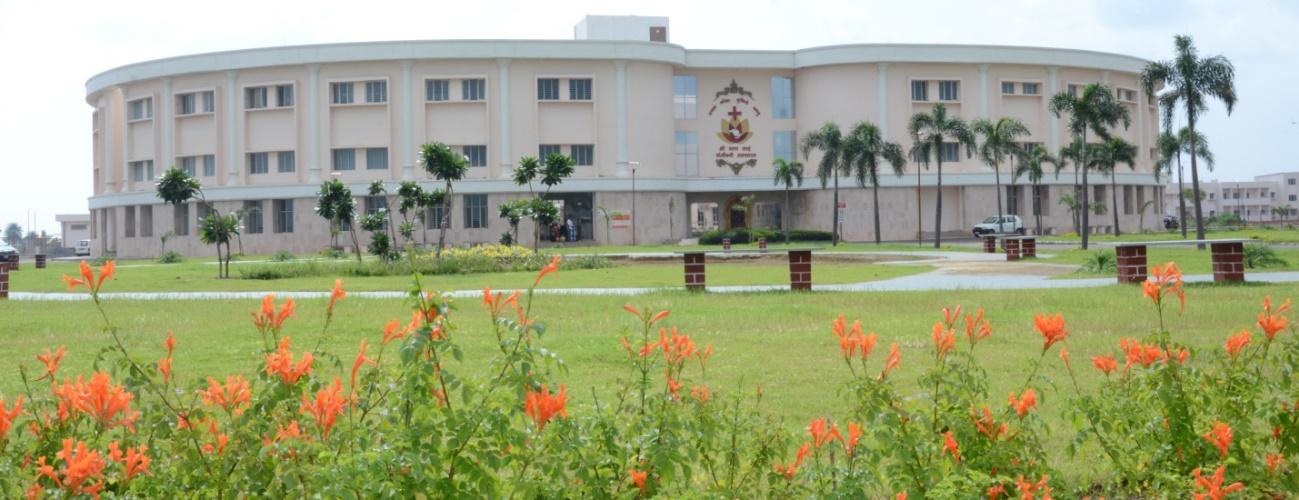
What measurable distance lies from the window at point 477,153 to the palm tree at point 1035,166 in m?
29.2

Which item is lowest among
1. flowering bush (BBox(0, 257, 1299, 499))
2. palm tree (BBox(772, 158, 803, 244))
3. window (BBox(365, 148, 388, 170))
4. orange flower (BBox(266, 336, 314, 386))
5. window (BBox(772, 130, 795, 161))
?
flowering bush (BBox(0, 257, 1299, 499))

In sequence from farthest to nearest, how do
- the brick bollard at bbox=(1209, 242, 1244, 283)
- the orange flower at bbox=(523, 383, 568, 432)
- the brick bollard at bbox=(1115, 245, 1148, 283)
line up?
the brick bollard at bbox=(1115, 245, 1148, 283) → the brick bollard at bbox=(1209, 242, 1244, 283) → the orange flower at bbox=(523, 383, 568, 432)

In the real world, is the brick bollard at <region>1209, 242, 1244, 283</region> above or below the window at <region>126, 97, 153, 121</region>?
below

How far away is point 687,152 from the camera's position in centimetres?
6988

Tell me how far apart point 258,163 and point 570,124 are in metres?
17.9

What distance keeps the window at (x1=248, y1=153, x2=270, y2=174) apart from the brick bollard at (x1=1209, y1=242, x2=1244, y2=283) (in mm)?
55837

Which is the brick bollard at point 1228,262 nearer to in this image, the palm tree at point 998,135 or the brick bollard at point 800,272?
the brick bollard at point 800,272

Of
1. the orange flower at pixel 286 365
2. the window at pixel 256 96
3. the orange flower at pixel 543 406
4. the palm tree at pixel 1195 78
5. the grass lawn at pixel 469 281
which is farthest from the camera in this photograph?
the window at pixel 256 96

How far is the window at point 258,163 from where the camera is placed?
219 ft

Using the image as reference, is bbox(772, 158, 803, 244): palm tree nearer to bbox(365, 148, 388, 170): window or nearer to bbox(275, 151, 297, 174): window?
bbox(365, 148, 388, 170): window

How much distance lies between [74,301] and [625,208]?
1798 inches

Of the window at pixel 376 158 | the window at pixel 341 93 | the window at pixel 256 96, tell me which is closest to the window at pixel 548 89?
the window at pixel 376 158

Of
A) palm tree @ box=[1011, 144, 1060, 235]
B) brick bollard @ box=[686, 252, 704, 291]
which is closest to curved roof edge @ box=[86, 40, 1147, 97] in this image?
palm tree @ box=[1011, 144, 1060, 235]

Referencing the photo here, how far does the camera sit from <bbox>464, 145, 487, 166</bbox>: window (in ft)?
212
